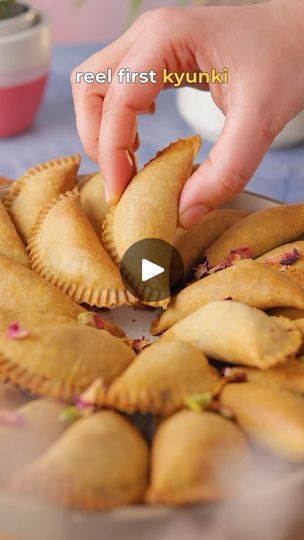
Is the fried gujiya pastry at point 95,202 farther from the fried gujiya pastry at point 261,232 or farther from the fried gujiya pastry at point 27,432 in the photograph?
the fried gujiya pastry at point 27,432

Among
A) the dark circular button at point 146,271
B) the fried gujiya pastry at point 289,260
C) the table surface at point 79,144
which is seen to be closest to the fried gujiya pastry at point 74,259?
the dark circular button at point 146,271

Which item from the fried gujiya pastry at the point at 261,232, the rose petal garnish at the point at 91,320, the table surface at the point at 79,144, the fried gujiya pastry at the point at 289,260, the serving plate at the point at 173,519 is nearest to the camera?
the serving plate at the point at 173,519

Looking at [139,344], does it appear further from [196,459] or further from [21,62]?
[21,62]

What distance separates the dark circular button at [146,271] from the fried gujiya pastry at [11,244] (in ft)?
0.54

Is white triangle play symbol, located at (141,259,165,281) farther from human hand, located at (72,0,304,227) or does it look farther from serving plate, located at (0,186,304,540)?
serving plate, located at (0,186,304,540)

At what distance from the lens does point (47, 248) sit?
1.08m

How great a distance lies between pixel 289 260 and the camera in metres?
1.08

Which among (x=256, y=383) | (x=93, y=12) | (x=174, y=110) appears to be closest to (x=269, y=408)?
(x=256, y=383)

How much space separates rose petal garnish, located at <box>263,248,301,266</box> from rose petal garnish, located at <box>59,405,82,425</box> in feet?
1.43

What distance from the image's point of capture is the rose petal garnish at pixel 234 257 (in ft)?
3.56

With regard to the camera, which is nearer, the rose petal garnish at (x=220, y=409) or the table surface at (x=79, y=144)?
the rose petal garnish at (x=220, y=409)

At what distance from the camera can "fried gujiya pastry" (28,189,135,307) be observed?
1025 mm

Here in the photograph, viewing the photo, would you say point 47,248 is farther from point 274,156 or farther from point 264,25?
point 274,156

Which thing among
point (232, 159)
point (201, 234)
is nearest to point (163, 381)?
point (232, 159)
